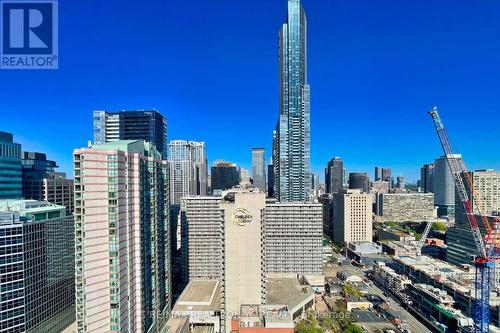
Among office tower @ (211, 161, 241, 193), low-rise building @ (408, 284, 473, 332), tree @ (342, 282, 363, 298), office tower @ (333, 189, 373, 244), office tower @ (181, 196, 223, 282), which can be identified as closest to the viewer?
low-rise building @ (408, 284, 473, 332)

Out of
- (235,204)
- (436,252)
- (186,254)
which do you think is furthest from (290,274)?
(436,252)

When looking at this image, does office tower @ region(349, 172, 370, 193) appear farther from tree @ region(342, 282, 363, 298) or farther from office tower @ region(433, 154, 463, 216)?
tree @ region(342, 282, 363, 298)

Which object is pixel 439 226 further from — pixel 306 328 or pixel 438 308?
pixel 306 328

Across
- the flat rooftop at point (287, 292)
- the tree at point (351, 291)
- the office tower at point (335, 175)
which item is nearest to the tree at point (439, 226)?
the office tower at point (335, 175)

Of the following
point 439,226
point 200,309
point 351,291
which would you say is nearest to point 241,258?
point 200,309

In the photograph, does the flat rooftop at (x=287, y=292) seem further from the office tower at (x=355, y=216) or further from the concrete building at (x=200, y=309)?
the office tower at (x=355, y=216)

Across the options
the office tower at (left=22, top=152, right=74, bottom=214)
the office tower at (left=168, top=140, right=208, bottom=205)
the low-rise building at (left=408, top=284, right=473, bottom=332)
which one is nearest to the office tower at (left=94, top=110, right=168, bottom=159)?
the office tower at (left=22, top=152, right=74, bottom=214)
